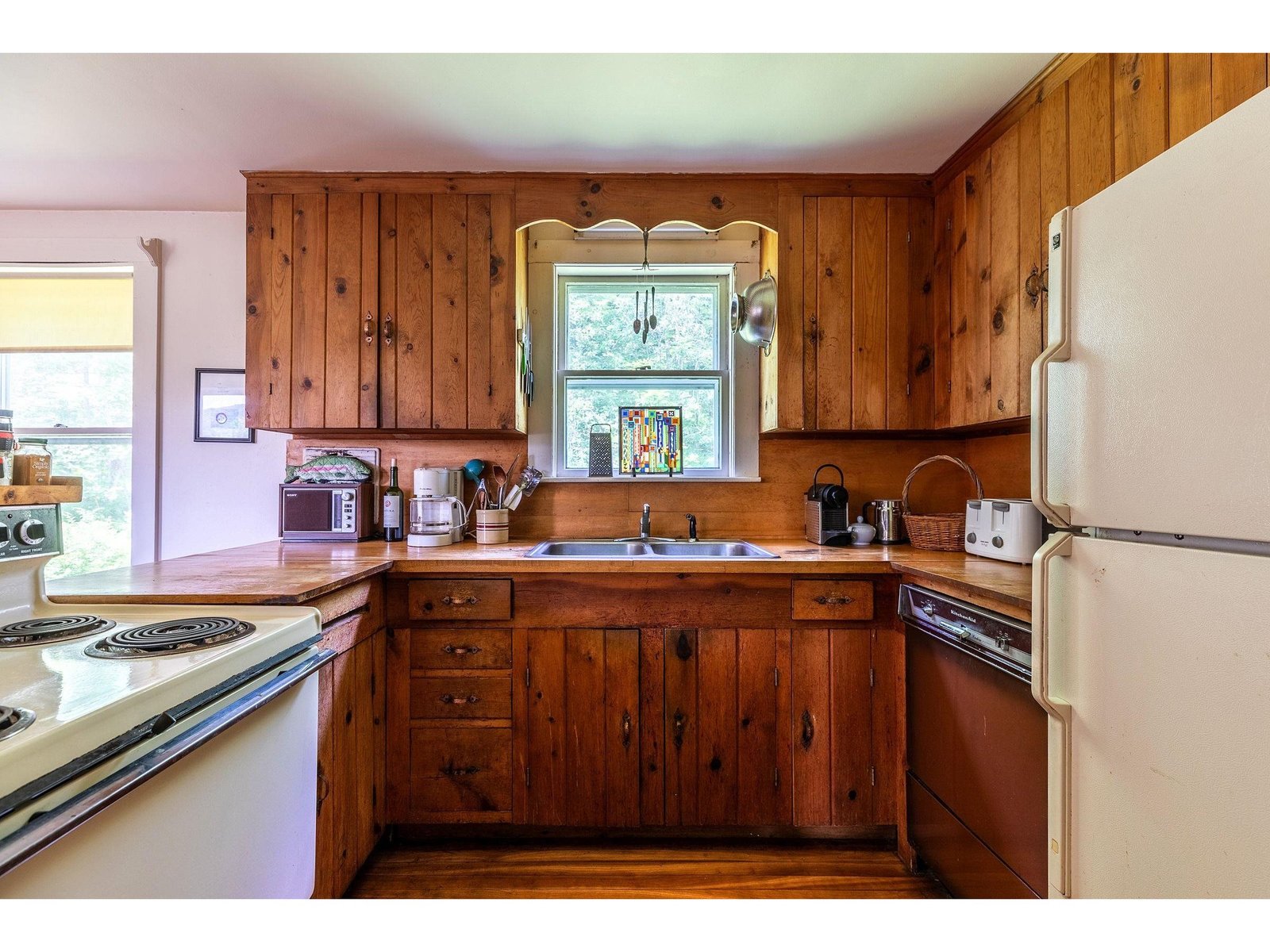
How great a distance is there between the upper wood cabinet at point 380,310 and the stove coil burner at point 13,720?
164cm

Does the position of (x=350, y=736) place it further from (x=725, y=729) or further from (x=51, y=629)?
(x=725, y=729)

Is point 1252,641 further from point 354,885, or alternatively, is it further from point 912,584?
point 354,885

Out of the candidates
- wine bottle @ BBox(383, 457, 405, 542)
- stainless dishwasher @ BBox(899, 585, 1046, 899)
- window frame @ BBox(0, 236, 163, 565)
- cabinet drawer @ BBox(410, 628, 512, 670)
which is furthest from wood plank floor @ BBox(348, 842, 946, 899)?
window frame @ BBox(0, 236, 163, 565)

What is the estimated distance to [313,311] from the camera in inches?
86.4

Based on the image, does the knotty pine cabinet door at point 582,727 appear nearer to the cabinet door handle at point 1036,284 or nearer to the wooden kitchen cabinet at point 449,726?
the wooden kitchen cabinet at point 449,726

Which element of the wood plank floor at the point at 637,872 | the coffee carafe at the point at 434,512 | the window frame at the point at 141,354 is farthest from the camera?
the window frame at the point at 141,354

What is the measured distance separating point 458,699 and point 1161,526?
1.82 m

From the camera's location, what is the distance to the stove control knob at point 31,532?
1.02 meters

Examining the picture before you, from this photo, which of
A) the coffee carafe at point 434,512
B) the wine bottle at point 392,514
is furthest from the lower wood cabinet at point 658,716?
the wine bottle at point 392,514

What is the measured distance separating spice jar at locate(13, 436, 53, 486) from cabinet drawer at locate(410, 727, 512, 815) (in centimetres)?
119

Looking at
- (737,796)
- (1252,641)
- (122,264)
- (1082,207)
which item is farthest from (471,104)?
(737,796)

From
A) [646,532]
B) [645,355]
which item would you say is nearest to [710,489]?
[646,532]

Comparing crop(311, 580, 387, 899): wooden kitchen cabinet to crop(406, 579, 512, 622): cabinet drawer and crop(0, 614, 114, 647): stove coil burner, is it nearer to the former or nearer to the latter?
crop(406, 579, 512, 622): cabinet drawer

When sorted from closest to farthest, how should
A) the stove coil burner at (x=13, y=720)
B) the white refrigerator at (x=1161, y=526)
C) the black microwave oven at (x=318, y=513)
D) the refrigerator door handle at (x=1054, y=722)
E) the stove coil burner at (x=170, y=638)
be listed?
the stove coil burner at (x=13, y=720) < the white refrigerator at (x=1161, y=526) < the stove coil burner at (x=170, y=638) < the refrigerator door handle at (x=1054, y=722) < the black microwave oven at (x=318, y=513)
